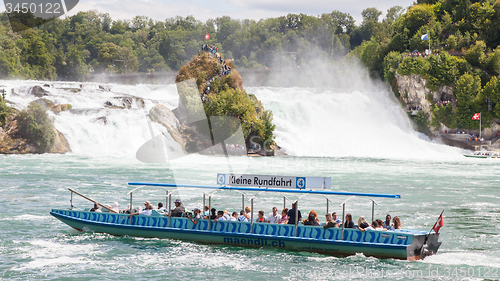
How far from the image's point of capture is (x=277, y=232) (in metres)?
19.9

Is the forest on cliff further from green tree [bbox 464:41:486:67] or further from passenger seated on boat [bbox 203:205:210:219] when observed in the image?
passenger seated on boat [bbox 203:205:210:219]

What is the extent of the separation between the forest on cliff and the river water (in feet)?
28.5

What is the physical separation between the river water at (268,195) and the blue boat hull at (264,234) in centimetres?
35

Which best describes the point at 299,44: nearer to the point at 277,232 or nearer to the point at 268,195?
the point at 268,195

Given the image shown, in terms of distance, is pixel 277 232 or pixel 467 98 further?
pixel 467 98

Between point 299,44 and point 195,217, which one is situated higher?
point 299,44

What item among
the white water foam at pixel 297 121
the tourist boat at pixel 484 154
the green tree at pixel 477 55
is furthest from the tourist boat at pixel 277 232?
the green tree at pixel 477 55

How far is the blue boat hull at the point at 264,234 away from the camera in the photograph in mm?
18453

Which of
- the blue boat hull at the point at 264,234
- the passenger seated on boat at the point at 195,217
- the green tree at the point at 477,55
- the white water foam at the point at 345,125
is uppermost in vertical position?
the green tree at the point at 477,55

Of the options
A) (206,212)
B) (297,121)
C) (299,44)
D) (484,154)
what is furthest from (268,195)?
(299,44)

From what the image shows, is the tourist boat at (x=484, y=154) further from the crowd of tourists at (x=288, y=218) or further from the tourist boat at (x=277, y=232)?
the tourist boat at (x=277, y=232)

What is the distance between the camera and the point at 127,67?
424ft

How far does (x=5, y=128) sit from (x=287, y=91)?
42.6 metres

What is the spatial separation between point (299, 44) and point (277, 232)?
12873 cm
